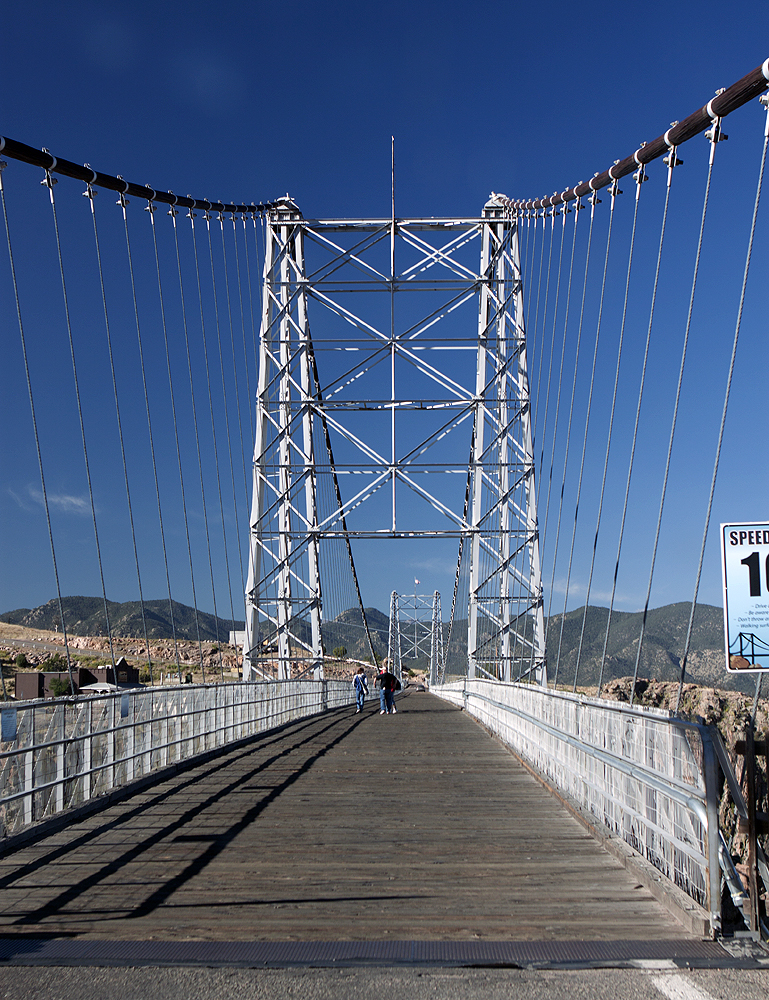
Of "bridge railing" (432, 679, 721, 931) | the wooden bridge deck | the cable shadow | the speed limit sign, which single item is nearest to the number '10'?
the speed limit sign

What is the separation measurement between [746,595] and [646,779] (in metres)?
1.43

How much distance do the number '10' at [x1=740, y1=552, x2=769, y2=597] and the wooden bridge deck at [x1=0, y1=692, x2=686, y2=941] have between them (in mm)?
1855

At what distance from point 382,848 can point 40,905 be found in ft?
8.40

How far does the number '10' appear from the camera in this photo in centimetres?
521

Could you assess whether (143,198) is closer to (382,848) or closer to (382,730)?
(382,730)

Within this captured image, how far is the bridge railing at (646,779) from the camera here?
193 inches

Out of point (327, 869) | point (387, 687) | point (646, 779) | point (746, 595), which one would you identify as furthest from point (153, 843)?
point (387, 687)

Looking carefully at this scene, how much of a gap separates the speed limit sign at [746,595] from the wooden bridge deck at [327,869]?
150cm

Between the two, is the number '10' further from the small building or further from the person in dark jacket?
the small building

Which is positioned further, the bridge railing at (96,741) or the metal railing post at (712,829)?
the bridge railing at (96,741)

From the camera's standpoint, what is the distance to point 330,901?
552 centimetres

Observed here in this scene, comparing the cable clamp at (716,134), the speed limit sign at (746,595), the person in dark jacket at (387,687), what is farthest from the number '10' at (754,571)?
the person in dark jacket at (387,687)

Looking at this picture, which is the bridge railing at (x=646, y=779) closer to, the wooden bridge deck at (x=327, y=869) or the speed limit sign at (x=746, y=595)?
the wooden bridge deck at (x=327, y=869)

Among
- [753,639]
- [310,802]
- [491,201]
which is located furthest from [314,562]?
[753,639]
